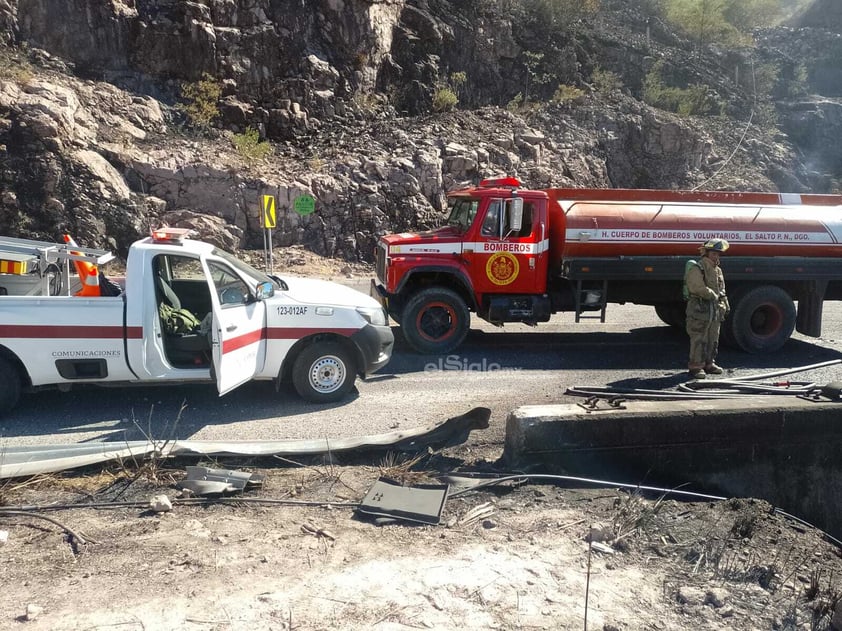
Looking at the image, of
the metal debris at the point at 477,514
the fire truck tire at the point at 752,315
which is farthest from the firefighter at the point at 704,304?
the metal debris at the point at 477,514

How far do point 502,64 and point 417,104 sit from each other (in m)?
5.50

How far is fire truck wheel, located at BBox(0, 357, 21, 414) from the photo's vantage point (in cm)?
643

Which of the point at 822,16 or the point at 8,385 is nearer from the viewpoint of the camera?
the point at 8,385

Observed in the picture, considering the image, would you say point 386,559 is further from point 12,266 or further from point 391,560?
point 12,266

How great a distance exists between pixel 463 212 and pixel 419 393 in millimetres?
3453

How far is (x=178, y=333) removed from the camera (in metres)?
6.97

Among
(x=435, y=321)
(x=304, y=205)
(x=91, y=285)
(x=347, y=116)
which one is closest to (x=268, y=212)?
(x=304, y=205)

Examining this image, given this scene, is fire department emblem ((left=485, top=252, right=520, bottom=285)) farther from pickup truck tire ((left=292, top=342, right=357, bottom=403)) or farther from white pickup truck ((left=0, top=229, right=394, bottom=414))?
pickup truck tire ((left=292, top=342, right=357, bottom=403))

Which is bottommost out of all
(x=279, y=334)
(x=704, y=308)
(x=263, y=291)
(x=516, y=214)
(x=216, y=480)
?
(x=216, y=480)

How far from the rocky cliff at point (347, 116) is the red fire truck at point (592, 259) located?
33.9 ft

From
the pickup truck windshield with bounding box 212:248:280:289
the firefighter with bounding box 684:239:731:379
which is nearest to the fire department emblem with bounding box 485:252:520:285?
the firefighter with bounding box 684:239:731:379

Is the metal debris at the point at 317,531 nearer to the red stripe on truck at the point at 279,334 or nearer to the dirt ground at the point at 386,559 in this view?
the dirt ground at the point at 386,559

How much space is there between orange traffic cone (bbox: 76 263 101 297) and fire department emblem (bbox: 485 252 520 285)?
17.2 ft

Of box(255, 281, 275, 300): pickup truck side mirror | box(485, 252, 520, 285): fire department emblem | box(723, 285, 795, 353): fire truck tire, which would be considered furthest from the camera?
box(723, 285, 795, 353): fire truck tire
